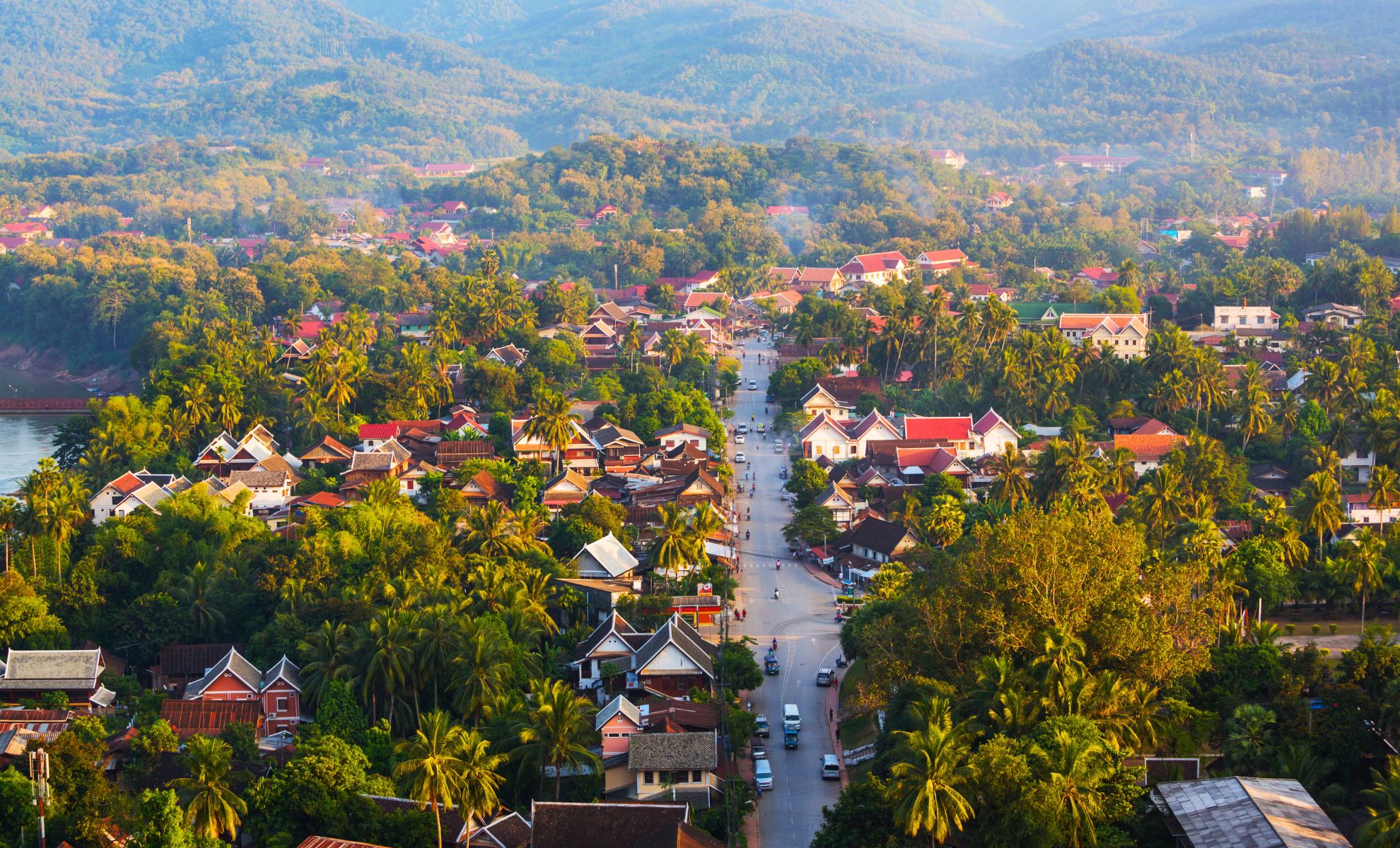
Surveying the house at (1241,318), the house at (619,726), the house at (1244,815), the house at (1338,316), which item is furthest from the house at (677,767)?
the house at (1241,318)

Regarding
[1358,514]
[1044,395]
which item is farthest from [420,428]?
[1358,514]

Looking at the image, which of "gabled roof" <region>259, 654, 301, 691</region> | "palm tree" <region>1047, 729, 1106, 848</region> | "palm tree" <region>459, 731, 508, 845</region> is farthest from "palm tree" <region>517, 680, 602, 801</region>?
"palm tree" <region>1047, 729, 1106, 848</region>

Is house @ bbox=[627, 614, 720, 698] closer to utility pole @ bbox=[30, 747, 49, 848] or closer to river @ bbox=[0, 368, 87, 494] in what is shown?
utility pole @ bbox=[30, 747, 49, 848]

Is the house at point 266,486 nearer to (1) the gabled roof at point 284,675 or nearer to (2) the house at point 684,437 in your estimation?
(2) the house at point 684,437

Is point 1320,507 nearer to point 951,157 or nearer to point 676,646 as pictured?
point 676,646

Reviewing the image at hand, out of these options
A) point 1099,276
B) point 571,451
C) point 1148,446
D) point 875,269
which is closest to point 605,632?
point 571,451

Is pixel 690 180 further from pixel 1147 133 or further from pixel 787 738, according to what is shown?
pixel 787 738

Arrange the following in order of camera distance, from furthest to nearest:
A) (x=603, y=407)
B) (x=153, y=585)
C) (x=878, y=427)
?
(x=603, y=407) → (x=878, y=427) → (x=153, y=585)
